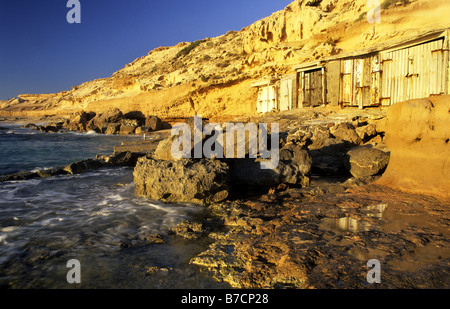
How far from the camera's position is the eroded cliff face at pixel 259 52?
12.7 meters

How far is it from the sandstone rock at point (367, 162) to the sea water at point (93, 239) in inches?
153

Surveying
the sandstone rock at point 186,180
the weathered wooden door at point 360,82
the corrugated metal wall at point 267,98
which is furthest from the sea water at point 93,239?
the corrugated metal wall at point 267,98

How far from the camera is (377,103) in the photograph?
10.6 metres

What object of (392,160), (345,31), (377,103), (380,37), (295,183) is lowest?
(295,183)

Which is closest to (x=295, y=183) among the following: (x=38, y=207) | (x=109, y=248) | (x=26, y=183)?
(x=109, y=248)

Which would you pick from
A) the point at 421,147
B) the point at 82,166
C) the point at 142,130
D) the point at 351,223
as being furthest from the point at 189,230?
the point at 142,130

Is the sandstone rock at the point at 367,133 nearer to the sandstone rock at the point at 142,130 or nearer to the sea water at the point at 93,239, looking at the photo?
the sea water at the point at 93,239

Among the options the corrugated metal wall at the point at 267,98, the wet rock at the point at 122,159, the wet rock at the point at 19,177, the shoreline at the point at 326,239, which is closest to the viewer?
the shoreline at the point at 326,239

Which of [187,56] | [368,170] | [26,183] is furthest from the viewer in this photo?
[187,56]

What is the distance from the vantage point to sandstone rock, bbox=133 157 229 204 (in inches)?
189

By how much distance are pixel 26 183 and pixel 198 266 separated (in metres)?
6.17

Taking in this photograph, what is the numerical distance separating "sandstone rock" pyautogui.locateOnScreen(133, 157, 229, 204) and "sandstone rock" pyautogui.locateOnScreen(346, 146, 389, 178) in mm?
3191

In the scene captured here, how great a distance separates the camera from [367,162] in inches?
239

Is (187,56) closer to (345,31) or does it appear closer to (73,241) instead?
(345,31)
